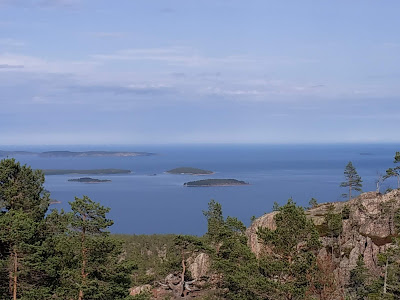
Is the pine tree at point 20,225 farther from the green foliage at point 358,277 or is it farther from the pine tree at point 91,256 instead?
the green foliage at point 358,277

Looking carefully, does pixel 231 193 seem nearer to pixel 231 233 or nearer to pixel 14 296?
pixel 231 233

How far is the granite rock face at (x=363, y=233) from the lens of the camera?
3929 cm

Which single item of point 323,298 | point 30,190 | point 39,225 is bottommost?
point 323,298

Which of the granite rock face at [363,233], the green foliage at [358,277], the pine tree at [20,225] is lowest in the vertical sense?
the green foliage at [358,277]

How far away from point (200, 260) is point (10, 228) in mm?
30885

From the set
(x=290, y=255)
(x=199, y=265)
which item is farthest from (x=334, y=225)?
(x=290, y=255)

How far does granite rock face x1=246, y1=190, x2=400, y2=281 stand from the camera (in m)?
39.3

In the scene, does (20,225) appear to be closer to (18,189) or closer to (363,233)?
(18,189)

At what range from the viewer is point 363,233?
42.2 metres

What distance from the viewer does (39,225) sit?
888 inches

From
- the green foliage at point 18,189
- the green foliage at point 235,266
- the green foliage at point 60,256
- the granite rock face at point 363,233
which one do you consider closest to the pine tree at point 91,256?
the green foliage at point 60,256

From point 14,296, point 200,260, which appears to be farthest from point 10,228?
point 200,260

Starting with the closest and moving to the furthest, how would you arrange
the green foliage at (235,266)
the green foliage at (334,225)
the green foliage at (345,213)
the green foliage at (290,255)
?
the green foliage at (290,255) < the green foliage at (235,266) < the green foliage at (334,225) < the green foliage at (345,213)

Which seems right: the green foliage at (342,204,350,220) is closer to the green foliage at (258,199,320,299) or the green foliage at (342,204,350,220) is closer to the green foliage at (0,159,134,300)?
the green foliage at (258,199,320,299)
